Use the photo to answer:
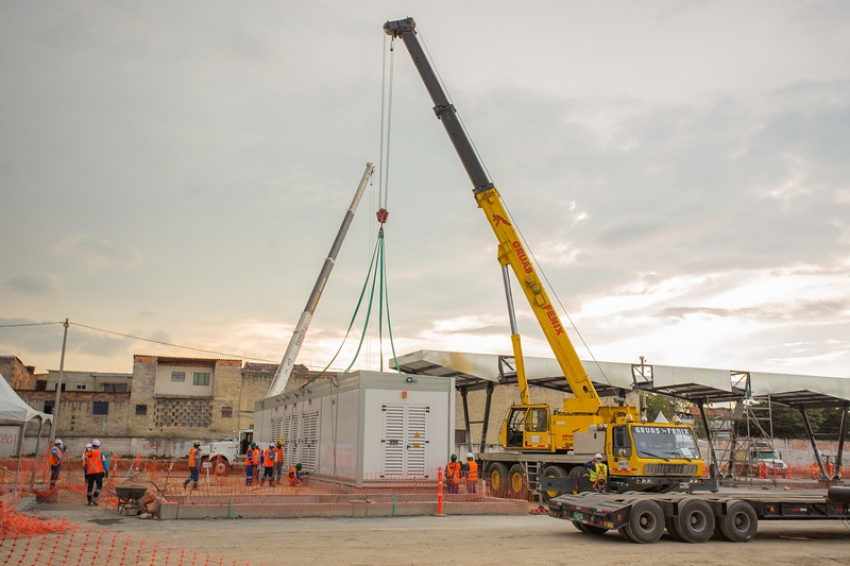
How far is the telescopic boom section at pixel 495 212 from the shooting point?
864 inches

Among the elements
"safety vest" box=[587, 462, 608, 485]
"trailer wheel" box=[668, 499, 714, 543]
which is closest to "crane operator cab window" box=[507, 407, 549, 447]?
"safety vest" box=[587, 462, 608, 485]

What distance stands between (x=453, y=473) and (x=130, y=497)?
794 cm

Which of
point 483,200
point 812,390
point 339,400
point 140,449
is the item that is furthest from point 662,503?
point 140,449

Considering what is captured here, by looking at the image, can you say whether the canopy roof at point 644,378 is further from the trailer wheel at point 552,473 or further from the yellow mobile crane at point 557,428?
the trailer wheel at point 552,473

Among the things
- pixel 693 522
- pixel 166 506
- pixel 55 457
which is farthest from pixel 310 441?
pixel 693 522

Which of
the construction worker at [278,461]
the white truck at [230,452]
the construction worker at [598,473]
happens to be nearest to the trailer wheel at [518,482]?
the construction worker at [598,473]

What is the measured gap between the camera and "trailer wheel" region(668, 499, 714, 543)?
12.9m

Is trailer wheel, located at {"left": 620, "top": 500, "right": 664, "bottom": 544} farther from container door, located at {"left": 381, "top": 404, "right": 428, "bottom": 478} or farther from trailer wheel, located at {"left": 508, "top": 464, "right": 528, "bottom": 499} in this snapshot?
trailer wheel, located at {"left": 508, "top": 464, "right": 528, "bottom": 499}

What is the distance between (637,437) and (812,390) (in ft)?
56.5

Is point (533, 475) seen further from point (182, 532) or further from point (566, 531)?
point (182, 532)

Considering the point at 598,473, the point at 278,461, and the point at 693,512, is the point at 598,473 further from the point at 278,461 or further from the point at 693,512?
the point at 278,461

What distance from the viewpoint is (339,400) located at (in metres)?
20.3

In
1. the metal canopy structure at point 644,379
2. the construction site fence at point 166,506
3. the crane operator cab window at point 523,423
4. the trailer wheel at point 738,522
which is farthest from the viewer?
the metal canopy structure at point 644,379

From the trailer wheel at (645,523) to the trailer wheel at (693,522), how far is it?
0.33 m
